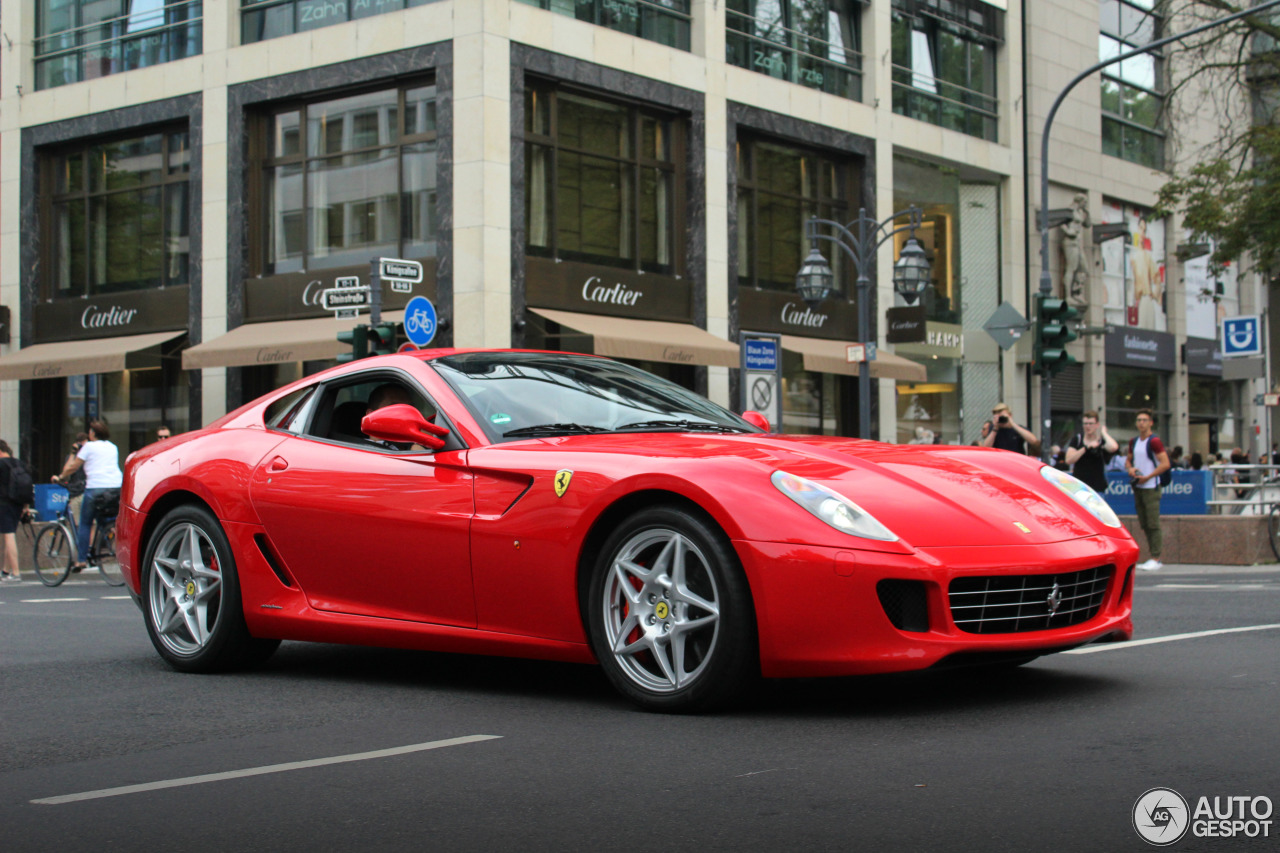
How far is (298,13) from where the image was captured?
24.8 m

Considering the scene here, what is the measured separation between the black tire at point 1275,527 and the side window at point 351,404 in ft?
44.3

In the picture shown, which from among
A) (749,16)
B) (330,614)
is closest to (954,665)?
(330,614)

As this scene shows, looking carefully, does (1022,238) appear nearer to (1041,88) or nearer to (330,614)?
(1041,88)

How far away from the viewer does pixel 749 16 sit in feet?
91.2

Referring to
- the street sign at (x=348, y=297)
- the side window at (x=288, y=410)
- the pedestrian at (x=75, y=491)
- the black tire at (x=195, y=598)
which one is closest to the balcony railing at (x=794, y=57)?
the street sign at (x=348, y=297)

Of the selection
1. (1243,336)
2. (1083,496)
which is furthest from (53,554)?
(1243,336)

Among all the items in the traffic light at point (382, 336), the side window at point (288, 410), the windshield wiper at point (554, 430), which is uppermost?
the traffic light at point (382, 336)

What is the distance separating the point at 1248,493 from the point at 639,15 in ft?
42.6

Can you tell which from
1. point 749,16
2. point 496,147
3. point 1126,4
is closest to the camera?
point 496,147

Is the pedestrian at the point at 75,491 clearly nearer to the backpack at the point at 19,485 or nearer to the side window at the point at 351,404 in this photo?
the backpack at the point at 19,485

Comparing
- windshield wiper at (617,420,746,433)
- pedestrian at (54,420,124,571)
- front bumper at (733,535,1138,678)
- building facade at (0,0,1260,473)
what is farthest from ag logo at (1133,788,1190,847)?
building facade at (0,0,1260,473)

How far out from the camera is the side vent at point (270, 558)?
20.9 ft

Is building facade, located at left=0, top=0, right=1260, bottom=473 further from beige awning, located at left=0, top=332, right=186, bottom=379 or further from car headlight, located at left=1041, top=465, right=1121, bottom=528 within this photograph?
car headlight, located at left=1041, top=465, right=1121, bottom=528

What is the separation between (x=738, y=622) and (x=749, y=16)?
2436 centimetres
